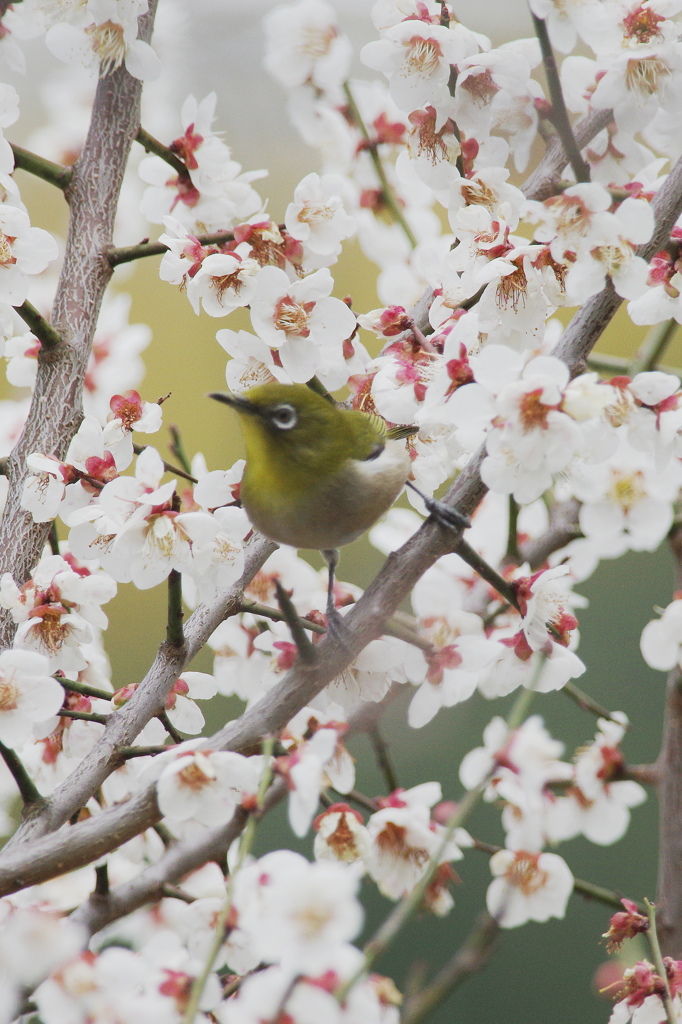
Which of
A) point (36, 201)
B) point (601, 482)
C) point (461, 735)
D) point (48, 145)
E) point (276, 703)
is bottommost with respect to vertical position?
point (461, 735)

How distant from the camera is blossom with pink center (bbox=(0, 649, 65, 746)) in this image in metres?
0.89

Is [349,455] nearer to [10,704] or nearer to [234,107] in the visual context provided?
[10,704]

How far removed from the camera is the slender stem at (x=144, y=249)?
3.50 feet

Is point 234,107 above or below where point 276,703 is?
below

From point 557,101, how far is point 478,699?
155 centimetres

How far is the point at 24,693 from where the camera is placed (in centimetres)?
90

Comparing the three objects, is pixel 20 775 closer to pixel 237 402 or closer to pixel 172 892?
pixel 172 892

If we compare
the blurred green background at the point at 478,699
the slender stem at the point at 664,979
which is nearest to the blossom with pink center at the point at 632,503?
the slender stem at the point at 664,979

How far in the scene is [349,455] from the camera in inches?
51.8

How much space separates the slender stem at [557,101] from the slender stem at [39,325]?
59cm

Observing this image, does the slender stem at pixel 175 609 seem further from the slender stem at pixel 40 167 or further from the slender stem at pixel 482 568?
the slender stem at pixel 40 167

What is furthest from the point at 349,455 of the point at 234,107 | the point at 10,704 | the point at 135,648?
the point at 234,107

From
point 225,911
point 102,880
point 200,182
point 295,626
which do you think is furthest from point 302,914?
point 200,182

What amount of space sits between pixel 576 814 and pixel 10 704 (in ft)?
2.89
